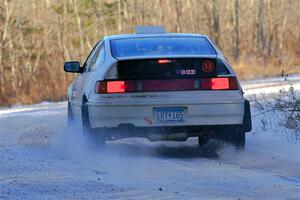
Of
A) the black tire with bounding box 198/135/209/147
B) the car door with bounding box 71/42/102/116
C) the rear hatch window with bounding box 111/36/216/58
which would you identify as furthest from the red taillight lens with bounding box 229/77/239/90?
the car door with bounding box 71/42/102/116

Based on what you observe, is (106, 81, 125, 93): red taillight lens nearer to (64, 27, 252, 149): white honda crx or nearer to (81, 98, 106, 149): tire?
(64, 27, 252, 149): white honda crx

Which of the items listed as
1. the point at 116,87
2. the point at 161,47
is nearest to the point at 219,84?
the point at 161,47

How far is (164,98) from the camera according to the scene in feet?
25.9

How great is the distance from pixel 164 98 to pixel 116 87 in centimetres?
56

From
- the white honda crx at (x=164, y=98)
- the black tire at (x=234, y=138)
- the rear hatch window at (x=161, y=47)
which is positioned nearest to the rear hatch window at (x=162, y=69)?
the white honda crx at (x=164, y=98)

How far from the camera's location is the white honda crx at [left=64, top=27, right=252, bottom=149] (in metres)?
7.87

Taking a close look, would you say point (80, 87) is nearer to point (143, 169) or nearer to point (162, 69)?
point (162, 69)

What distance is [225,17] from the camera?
175 ft

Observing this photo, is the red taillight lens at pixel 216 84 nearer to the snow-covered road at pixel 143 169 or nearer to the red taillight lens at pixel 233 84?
the red taillight lens at pixel 233 84

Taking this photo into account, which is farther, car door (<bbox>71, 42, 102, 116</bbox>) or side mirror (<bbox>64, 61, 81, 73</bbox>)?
side mirror (<bbox>64, 61, 81, 73</bbox>)

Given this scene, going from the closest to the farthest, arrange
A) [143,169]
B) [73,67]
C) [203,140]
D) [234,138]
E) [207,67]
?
[143,169] → [207,67] → [234,138] → [203,140] → [73,67]

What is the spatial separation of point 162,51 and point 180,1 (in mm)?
44630

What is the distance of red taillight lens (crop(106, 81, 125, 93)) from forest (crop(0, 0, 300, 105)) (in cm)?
2509

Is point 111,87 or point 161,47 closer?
point 111,87
